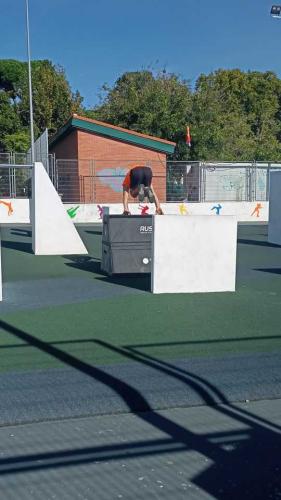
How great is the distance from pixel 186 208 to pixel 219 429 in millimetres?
21165

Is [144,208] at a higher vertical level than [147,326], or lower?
higher

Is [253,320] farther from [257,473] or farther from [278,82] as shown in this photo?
[278,82]

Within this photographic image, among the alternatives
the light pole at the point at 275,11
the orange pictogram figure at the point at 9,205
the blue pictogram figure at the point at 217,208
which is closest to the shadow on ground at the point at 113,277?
the orange pictogram figure at the point at 9,205

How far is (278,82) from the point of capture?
56.9 metres

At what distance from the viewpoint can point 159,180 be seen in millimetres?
25469

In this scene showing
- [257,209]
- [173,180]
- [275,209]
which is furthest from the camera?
[257,209]

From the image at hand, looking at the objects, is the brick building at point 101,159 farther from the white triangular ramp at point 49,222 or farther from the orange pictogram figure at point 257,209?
the white triangular ramp at point 49,222

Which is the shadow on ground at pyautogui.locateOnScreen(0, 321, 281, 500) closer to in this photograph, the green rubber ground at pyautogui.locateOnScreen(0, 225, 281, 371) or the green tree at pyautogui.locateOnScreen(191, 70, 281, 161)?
the green rubber ground at pyautogui.locateOnScreen(0, 225, 281, 371)

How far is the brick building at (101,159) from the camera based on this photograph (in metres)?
25.0

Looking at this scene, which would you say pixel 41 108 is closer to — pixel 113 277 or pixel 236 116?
pixel 236 116

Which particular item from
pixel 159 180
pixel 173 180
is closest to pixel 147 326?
pixel 159 180

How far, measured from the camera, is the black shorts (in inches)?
528

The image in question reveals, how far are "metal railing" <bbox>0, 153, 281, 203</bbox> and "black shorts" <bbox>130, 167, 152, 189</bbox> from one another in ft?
36.3

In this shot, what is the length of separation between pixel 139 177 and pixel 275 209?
4.64 m
